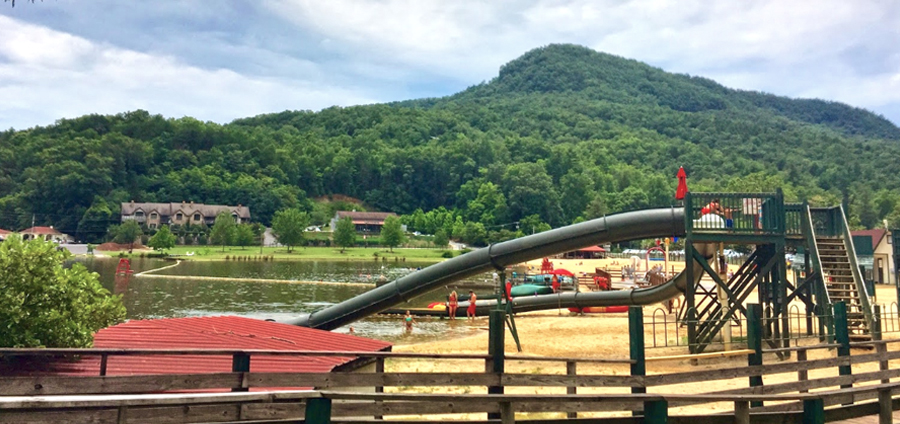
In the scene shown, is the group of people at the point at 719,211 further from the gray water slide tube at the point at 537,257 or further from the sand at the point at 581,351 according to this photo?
the sand at the point at 581,351

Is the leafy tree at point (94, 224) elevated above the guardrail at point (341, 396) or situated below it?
above

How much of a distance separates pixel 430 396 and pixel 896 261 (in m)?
27.5

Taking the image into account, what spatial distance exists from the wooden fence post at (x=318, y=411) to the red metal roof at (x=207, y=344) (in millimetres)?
4437

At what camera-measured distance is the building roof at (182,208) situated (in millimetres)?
130000

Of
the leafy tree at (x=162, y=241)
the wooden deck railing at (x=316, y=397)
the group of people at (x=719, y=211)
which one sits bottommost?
the wooden deck railing at (x=316, y=397)

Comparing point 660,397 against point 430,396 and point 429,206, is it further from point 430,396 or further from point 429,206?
point 429,206

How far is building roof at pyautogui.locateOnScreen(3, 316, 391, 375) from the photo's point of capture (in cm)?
848

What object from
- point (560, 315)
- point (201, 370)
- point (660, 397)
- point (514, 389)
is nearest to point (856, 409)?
point (660, 397)

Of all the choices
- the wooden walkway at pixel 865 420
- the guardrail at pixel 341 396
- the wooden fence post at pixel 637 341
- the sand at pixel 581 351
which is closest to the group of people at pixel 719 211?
the sand at pixel 581 351

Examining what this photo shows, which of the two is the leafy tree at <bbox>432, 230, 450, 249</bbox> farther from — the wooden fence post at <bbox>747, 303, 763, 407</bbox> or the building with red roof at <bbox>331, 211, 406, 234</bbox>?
the wooden fence post at <bbox>747, 303, 763, 407</bbox>

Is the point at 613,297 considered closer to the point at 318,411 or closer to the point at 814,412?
the point at 814,412

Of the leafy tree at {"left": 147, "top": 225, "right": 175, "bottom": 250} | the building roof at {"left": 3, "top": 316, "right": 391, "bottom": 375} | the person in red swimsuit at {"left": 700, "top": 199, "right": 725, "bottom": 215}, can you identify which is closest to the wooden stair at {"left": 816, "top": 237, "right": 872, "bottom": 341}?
the person in red swimsuit at {"left": 700, "top": 199, "right": 725, "bottom": 215}

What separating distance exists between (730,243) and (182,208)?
13615cm

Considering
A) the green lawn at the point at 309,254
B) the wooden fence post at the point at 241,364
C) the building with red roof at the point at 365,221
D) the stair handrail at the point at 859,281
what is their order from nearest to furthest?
the wooden fence post at the point at 241,364 < the stair handrail at the point at 859,281 < the green lawn at the point at 309,254 < the building with red roof at the point at 365,221
